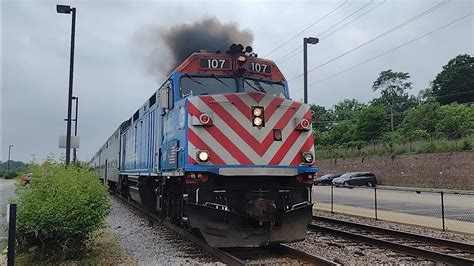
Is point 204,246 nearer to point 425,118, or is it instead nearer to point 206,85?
point 206,85

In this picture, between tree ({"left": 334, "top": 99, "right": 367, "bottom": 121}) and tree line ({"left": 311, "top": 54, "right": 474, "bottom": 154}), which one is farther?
tree ({"left": 334, "top": 99, "right": 367, "bottom": 121})

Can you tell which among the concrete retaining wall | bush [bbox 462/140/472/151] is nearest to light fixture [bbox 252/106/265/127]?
the concrete retaining wall

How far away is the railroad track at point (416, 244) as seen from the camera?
7.89 m

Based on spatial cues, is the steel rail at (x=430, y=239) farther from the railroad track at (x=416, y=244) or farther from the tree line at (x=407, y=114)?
the tree line at (x=407, y=114)

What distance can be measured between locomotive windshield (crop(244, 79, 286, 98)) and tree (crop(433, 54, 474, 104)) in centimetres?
7729

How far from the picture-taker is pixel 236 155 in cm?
767

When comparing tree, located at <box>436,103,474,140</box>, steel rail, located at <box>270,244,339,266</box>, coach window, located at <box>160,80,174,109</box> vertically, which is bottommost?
steel rail, located at <box>270,244,339,266</box>

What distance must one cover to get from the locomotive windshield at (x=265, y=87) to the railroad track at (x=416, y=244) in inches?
144

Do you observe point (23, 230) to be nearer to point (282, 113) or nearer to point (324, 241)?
point (282, 113)

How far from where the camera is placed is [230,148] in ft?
25.1

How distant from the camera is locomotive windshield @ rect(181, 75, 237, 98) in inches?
343

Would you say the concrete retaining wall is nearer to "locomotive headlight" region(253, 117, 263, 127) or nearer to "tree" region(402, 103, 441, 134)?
"tree" region(402, 103, 441, 134)

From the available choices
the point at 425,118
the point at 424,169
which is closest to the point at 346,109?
the point at 425,118

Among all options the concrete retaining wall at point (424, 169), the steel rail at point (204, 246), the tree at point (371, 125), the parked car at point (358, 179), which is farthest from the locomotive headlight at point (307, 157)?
the tree at point (371, 125)
